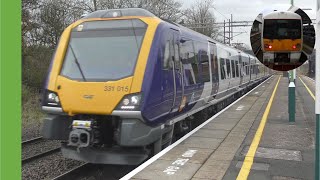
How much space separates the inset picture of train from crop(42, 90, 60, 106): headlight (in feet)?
12.1

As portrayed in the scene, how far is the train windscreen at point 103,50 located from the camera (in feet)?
24.9

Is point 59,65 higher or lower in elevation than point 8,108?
higher

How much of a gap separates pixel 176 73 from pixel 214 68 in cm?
479

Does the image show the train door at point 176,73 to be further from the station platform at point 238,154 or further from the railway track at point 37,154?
the railway track at point 37,154

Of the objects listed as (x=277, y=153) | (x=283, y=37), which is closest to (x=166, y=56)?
(x=277, y=153)

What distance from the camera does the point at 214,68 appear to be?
1327 centimetres

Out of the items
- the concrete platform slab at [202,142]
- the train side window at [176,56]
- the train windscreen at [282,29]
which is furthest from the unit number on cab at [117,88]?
the train windscreen at [282,29]

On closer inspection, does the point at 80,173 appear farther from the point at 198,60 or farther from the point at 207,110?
the point at 207,110

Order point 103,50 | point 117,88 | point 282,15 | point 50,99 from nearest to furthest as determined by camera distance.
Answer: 1. point 282,15
2. point 117,88
3. point 50,99
4. point 103,50

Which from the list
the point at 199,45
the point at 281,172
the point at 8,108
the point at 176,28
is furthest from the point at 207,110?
the point at 281,172

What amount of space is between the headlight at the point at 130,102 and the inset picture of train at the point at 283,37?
230cm

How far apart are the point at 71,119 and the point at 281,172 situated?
12.0ft

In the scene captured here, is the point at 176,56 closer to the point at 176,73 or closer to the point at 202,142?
the point at 176,73

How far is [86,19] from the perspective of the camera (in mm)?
8359
